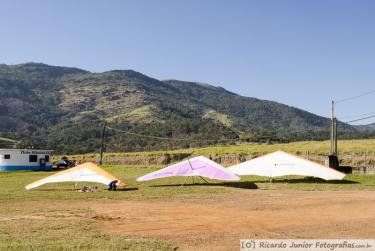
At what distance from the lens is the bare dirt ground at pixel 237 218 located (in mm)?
12836

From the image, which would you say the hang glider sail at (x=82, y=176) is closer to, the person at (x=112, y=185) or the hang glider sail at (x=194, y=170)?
the person at (x=112, y=185)

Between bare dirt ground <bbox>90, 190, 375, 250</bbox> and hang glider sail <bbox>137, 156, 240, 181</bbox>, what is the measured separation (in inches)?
198

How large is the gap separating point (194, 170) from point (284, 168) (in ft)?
20.8

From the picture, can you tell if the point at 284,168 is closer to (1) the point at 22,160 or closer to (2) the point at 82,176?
(2) the point at 82,176

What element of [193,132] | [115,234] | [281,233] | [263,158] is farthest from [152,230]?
[193,132]

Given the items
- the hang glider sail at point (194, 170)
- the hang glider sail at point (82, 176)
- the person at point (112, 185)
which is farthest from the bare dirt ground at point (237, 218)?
the hang glider sail at point (82, 176)

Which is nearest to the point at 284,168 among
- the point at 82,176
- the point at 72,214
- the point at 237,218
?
the point at 82,176

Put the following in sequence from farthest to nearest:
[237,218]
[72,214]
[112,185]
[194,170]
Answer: [194,170] < [112,185] < [72,214] < [237,218]

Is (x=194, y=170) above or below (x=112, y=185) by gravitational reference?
above

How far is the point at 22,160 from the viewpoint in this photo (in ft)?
Answer: 208

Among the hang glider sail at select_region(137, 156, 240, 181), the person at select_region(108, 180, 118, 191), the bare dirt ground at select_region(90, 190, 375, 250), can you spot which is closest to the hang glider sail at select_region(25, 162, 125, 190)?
the person at select_region(108, 180, 118, 191)

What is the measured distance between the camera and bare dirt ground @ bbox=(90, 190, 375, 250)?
42.1 ft

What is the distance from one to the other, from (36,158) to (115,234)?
55.3 meters

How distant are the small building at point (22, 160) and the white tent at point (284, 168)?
132 feet
